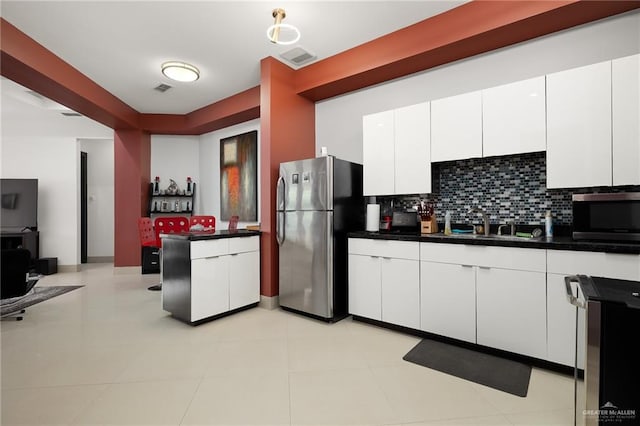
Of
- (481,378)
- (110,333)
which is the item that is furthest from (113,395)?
(481,378)

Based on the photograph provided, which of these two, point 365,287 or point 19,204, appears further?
point 19,204

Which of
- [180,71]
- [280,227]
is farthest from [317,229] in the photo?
[180,71]

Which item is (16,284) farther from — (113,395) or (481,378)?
(481,378)

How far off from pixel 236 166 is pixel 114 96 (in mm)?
2246

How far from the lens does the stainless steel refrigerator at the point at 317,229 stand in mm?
3154

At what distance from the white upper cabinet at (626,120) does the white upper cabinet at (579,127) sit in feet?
0.12

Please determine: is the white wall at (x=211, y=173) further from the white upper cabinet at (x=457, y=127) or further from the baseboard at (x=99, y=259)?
the white upper cabinet at (x=457, y=127)

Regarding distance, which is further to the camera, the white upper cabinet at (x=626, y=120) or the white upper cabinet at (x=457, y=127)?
the white upper cabinet at (x=457, y=127)

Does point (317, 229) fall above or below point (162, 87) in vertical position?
below

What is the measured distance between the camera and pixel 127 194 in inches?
230

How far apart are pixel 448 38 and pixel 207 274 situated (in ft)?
11.0

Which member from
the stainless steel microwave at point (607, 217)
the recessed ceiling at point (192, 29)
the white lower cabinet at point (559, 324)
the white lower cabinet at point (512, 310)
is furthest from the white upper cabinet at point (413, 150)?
the white lower cabinet at point (559, 324)

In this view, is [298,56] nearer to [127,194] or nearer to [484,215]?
[484,215]

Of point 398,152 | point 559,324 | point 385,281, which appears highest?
point 398,152
